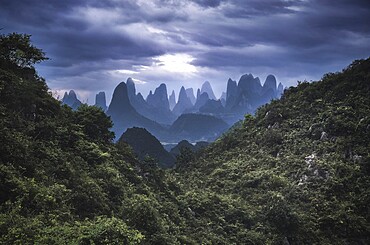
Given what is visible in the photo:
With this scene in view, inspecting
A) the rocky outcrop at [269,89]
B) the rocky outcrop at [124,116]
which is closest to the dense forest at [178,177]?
the rocky outcrop at [124,116]

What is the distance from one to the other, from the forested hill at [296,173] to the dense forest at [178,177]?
0.22 feet

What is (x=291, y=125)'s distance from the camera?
77.5 ft

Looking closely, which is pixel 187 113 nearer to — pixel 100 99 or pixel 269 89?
pixel 269 89

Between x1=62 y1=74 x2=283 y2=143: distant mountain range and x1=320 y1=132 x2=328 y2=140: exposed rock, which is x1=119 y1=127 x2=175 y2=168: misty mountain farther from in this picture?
x1=62 y1=74 x2=283 y2=143: distant mountain range

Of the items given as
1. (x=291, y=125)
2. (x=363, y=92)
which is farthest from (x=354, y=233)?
(x=363, y=92)

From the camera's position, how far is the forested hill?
45.0ft

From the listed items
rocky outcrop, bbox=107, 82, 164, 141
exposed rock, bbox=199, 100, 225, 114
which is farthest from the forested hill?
exposed rock, bbox=199, 100, 225, 114

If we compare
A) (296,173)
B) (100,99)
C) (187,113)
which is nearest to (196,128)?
(187,113)

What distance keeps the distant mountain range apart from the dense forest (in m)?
82.5

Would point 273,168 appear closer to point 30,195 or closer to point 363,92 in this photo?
point 363,92

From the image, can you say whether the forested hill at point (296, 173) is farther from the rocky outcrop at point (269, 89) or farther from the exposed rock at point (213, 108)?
the rocky outcrop at point (269, 89)

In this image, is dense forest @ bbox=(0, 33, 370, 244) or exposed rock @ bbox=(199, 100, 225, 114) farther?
exposed rock @ bbox=(199, 100, 225, 114)

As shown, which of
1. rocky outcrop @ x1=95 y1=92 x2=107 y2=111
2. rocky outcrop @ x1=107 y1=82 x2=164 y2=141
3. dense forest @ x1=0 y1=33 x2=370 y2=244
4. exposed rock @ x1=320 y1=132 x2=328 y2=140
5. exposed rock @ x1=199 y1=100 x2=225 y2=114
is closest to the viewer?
dense forest @ x1=0 y1=33 x2=370 y2=244

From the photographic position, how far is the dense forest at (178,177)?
7660mm
